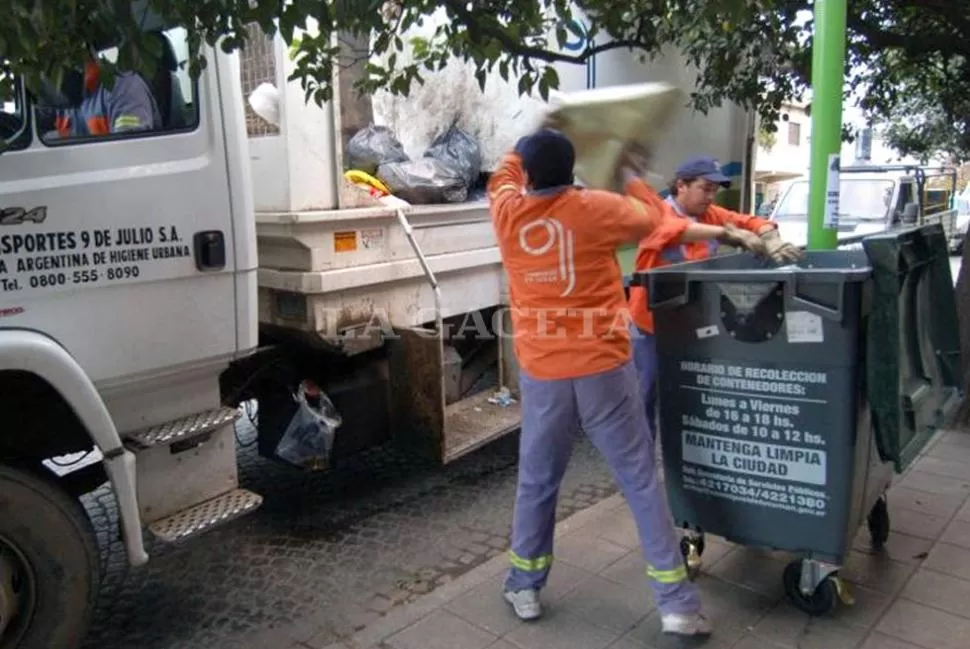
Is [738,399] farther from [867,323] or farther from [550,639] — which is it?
[550,639]

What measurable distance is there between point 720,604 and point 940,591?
0.83 meters

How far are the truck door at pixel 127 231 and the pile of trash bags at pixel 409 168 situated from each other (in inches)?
52.0

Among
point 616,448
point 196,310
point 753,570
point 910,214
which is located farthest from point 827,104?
point 910,214

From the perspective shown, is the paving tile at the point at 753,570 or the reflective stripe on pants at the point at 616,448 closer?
the reflective stripe on pants at the point at 616,448

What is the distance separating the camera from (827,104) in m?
2.89

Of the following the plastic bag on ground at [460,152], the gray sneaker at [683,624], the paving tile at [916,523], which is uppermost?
the plastic bag on ground at [460,152]

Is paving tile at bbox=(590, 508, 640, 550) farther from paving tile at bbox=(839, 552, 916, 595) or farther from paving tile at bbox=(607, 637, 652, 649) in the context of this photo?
paving tile at bbox=(839, 552, 916, 595)

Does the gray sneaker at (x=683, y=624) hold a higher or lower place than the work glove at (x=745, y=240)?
lower

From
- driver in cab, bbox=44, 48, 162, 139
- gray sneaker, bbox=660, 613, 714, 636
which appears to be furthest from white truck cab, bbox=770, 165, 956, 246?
driver in cab, bbox=44, 48, 162, 139

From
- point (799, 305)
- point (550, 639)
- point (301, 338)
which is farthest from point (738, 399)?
point (301, 338)

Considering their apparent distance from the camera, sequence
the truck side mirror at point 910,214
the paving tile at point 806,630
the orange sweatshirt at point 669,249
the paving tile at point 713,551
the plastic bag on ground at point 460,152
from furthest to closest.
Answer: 1. the truck side mirror at point 910,214
2. the plastic bag on ground at point 460,152
3. the orange sweatshirt at point 669,249
4. the paving tile at point 713,551
5. the paving tile at point 806,630

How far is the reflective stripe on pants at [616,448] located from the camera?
2.71m

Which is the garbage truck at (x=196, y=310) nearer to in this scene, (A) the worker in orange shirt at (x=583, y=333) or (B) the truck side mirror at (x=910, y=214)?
(A) the worker in orange shirt at (x=583, y=333)

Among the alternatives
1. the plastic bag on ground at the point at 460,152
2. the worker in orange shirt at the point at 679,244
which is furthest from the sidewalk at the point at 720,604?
the plastic bag on ground at the point at 460,152
